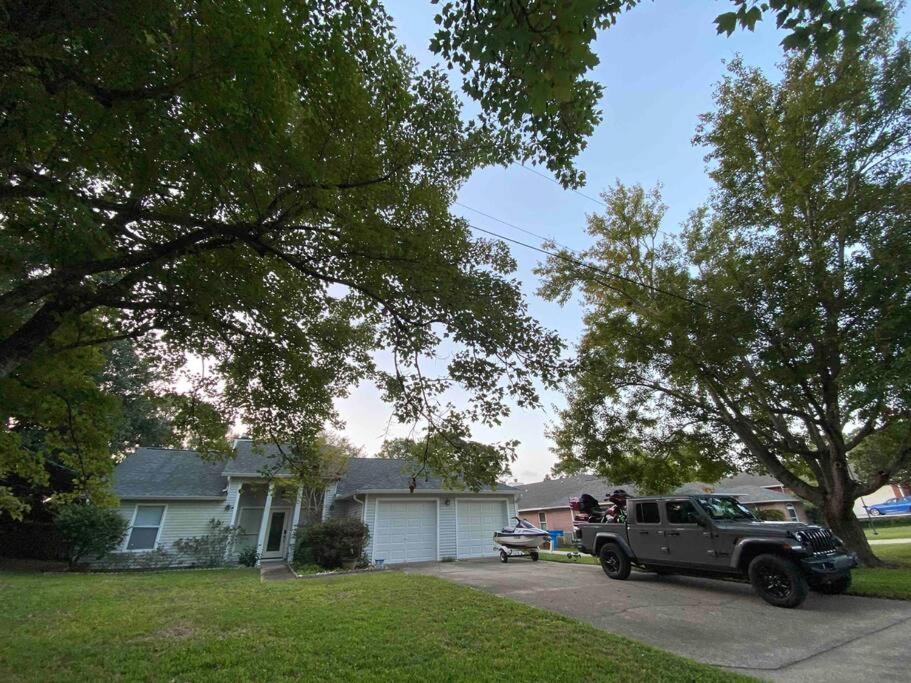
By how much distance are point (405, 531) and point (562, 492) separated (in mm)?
15182

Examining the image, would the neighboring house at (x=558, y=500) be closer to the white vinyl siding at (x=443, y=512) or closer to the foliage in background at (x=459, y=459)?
the white vinyl siding at (x=443, y=512)

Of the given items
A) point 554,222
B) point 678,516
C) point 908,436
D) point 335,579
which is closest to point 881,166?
point 908,436

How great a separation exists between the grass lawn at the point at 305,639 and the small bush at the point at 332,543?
500 cm

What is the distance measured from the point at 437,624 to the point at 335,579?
19.4 feet

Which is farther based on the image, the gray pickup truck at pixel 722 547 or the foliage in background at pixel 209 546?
the foliage in background at pixel 209 546

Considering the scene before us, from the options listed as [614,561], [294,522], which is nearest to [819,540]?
[614,561]

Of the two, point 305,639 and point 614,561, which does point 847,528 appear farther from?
point 305,639

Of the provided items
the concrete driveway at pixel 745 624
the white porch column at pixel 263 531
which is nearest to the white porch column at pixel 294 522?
the white porch column at pixel 263 531

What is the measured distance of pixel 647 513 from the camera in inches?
356

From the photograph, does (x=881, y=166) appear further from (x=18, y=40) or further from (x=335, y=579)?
(x=335, y=579)

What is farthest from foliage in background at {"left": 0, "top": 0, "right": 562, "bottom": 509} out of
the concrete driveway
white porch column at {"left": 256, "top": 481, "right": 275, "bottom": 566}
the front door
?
the front door

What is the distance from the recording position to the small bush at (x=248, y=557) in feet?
48.0

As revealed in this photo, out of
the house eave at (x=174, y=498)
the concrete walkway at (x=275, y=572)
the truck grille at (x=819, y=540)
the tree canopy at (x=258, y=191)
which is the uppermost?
the tree canopy at (x=258, y=191)

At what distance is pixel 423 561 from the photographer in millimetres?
16062
